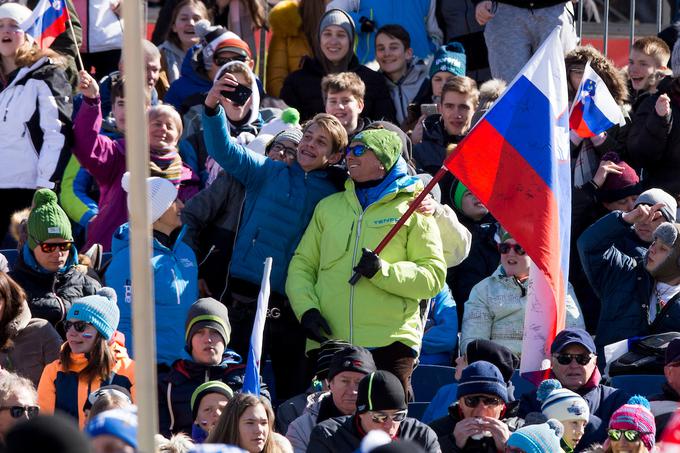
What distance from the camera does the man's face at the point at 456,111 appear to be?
1141 cm

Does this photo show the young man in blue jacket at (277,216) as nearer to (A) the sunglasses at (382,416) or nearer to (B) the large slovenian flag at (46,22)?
(A) the sunglasses at (382,416)

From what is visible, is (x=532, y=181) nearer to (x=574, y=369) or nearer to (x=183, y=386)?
(x=574, y=369)

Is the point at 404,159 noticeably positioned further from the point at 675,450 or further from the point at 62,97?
the point at 675,450

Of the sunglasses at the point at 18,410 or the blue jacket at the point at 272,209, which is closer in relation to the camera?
the sunglasses at the point at 18,410

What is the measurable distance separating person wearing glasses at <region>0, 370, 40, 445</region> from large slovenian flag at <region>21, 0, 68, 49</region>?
14.1 ft

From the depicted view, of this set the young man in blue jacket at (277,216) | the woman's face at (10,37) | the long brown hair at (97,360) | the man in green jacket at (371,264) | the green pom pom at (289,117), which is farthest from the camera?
the woman's face at (10,37)

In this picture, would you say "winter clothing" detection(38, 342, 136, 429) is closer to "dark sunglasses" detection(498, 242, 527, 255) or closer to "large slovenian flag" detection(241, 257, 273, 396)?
"large slovenian flag" detection(241, 257, 273, 396)

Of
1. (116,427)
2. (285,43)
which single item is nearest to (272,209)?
(116,427)

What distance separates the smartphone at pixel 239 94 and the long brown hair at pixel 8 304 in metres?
1.58

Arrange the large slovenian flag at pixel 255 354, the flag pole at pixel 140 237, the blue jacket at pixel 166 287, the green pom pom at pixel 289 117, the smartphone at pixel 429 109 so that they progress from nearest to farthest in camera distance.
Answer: the flag pole at pixel 140 237, the large slovenian flag at pixel 255 354, the blue jacket at pixel 166 287, the green pom pom at pixel 289 117, the smartphone at pixel 429 109

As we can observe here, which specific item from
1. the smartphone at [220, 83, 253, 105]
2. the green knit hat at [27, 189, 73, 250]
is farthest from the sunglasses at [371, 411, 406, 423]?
the green knit hat at [27, 189, 73, 250]

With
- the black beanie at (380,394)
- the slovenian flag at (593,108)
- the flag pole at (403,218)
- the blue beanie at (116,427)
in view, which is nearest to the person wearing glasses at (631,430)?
the black beanie at (380,394)

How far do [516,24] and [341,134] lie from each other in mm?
3388

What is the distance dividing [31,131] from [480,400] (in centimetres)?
436
